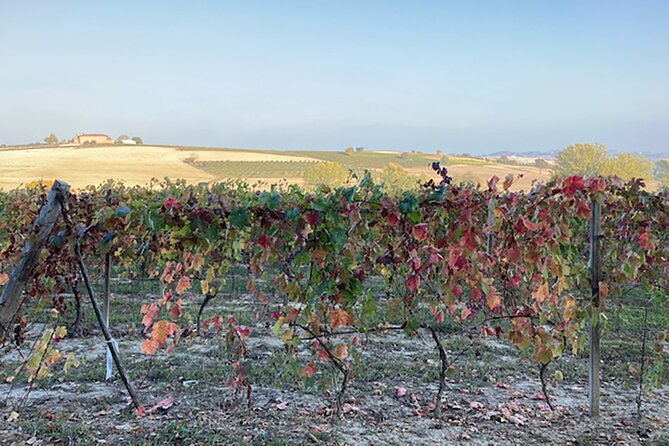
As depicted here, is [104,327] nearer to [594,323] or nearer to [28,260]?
[28,260]

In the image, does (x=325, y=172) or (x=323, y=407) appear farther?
(x=325, y=172)

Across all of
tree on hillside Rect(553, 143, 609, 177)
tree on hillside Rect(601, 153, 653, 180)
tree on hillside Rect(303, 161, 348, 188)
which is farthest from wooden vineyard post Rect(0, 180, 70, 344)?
tree on hillside Rect(601, 153, 653, 180)

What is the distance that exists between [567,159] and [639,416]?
52898mm

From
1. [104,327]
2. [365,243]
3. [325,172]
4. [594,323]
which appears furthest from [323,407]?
[325,172]

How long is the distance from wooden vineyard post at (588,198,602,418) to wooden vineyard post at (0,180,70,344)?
3332mm

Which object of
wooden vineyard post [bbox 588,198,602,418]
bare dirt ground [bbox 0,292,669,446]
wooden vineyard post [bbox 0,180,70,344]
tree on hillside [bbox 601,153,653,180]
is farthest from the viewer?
tree on hillside [bbox 601,153,653,180]

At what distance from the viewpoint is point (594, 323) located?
11.6 ft

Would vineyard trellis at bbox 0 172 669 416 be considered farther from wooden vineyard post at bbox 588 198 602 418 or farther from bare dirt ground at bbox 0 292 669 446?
bare dirt ground at bbox 0 292 669 446

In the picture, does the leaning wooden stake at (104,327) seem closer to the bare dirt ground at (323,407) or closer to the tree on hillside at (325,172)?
the bare dirt ground at (323,407)

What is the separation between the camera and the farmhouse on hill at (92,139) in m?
53.4

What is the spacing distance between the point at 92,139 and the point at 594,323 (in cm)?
5895

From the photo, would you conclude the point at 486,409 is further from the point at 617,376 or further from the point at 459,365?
the point at 617,376

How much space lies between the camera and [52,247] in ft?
8.52

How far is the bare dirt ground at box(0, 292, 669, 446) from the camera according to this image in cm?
314
